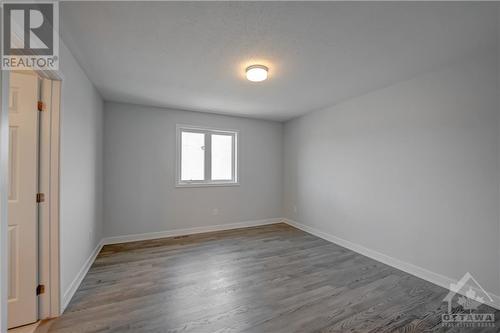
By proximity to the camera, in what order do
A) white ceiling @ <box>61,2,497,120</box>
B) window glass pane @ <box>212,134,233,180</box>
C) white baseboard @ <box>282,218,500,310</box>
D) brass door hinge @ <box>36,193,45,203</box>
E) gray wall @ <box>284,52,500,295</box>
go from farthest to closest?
window glass pane @ <box>212,134,233,180</box>, white baseboard @ <box>282,218,500,310</box>, gray wall @ <box>284,52,500,295</box>, brass door hinge @ <box>36,193,45,203</box>, white ceiling @ <box>61,2,497,120</box>

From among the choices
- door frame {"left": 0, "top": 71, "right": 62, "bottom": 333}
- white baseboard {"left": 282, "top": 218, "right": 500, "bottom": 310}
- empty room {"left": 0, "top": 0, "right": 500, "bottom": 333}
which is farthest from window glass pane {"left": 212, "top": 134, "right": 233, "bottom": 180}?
door frame {"left": 0, "top": 71, "right": 62, "bottom": 333}

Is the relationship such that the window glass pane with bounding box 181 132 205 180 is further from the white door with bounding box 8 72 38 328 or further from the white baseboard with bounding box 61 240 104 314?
the white door with bounding box 8 72 38 328

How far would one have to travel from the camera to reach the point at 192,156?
421 centimetres

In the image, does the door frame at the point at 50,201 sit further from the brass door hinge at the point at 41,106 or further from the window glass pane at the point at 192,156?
the window glass pane at the point at 192,156

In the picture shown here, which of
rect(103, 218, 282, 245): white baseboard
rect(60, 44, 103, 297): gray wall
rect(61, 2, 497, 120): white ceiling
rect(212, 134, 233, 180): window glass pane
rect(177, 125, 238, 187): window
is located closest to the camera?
rect(61, 2, 497, 120): white ceiling

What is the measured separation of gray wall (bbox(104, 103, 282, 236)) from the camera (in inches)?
140

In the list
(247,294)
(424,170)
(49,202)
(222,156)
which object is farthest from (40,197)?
(424,170)

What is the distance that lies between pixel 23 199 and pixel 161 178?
218 cm

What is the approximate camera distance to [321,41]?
6.16 ft

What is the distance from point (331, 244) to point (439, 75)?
2742 mm

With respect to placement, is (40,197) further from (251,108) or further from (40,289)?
(251,108)

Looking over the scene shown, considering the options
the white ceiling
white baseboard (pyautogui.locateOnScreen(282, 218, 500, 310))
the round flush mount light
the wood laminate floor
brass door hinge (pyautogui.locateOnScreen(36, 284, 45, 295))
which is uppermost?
the white ceiling

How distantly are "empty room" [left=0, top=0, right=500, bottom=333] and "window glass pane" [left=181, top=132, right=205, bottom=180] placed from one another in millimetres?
328

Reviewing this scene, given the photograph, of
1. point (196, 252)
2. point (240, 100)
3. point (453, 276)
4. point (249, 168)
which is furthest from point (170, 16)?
point (453, 276)
